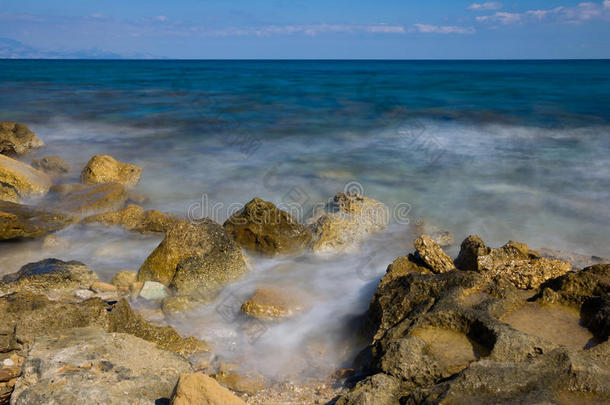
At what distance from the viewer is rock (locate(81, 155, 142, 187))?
9.38m

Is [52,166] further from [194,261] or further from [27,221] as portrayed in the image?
[194,261]

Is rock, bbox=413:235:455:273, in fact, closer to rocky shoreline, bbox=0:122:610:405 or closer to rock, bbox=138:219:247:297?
rocky shoreline, bbox=0:122:610:405

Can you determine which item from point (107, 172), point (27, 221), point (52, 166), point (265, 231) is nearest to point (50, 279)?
point (27, 221)

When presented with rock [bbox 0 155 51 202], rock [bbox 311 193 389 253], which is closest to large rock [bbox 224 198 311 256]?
rock [bbox 311 193 389 253]

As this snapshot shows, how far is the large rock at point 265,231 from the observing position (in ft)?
21.5

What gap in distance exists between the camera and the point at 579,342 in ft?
11.0

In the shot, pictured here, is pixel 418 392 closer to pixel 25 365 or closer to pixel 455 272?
pixel 455 272

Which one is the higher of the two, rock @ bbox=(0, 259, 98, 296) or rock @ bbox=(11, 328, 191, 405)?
rock @ bbox=(11, 328, 191, 405)

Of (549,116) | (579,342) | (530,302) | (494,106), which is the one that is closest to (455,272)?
(530,302)

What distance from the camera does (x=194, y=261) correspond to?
5508 millimetres

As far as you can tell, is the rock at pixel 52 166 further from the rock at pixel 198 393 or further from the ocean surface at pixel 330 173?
the rock at pixel 198 393

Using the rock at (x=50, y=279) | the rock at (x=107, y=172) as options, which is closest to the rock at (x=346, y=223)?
the rock at (x=50, y=279)

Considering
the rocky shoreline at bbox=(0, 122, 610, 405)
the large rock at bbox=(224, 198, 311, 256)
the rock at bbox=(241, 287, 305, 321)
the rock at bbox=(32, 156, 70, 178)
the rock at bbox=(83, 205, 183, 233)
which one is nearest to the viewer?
the rocky shoreline at bbox=(0, 122, 610, 405)

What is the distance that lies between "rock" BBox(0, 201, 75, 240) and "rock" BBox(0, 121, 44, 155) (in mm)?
5712
